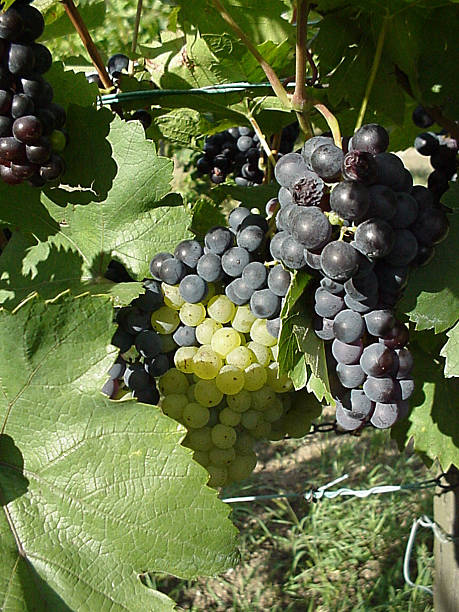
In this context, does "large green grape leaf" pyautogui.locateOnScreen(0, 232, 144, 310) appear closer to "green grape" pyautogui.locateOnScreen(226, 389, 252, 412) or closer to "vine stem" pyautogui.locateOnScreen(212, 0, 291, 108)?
"green grape" pyautogui.locateOnScreen(226, 389, 252, 412)

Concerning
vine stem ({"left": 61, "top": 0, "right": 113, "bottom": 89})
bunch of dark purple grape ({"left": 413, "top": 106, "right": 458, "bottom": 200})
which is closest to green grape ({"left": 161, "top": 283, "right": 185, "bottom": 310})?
vine stem ({"left": 61, "top": 0, "right": 113, "bottom": 89})

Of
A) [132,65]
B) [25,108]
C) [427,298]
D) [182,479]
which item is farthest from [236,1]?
[182,479]

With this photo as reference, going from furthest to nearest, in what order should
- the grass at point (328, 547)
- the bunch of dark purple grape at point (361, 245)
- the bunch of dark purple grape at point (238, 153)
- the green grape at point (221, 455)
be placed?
1. the grass at point (328, 547)
2. the bunch of dark purple grape at point (238, 153)
3. the green grape at point (221, 455)
4. the bunch of dark purple grape at point (361, 245)

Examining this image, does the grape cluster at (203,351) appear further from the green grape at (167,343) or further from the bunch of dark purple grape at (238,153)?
the bunch of dark purple grape at (238,153)

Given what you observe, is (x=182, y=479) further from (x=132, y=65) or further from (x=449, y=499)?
(x=449, y=499)

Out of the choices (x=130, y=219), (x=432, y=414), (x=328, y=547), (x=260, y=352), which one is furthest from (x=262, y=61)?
(x=328, y=547)

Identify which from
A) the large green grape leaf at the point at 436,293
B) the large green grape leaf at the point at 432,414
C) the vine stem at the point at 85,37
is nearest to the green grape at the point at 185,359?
the large green grape leaf at the point at 436,293

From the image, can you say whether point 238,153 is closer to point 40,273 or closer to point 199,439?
point 40,273
